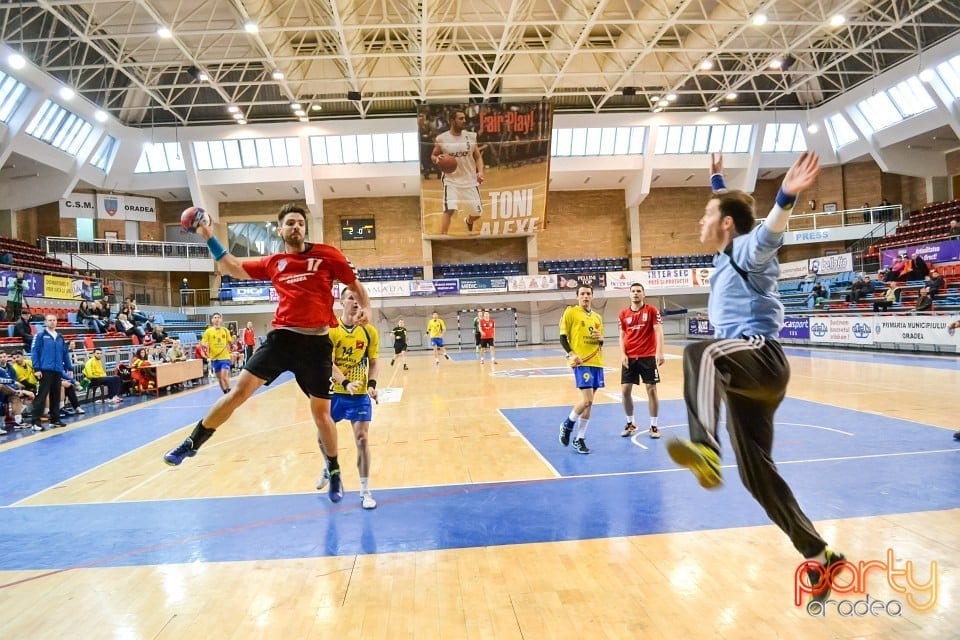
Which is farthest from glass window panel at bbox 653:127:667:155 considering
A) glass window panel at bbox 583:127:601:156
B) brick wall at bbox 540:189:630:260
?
brick wall at bbox 540:189:630:260

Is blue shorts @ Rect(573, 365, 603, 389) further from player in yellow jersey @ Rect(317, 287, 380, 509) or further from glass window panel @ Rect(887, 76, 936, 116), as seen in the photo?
glass window panel @ Rect(887, 76, 936, 116)

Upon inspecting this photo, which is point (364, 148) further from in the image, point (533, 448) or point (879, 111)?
point (533, 448)

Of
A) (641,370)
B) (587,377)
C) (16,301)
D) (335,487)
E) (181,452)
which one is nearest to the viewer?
(181,452)

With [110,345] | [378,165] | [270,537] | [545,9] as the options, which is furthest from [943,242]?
[110,345]

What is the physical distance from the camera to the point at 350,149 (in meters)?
32.3

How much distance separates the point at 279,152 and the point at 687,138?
22740mm

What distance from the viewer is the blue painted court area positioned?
429cm

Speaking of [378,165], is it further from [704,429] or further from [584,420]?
Answer: [704,429]

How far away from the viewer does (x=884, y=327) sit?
19.9 metres

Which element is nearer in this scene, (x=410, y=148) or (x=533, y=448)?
(x=533, y=448)

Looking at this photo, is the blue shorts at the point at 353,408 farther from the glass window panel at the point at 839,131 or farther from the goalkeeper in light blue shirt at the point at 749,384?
the glass window panel at the point at 839,131

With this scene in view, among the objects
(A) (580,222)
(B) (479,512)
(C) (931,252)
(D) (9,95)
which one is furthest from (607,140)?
(B) (479,512)

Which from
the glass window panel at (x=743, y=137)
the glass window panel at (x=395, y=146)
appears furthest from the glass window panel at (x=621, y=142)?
the glass window panel at (x=395, y=146)

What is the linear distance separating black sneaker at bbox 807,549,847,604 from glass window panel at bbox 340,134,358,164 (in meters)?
31.9
